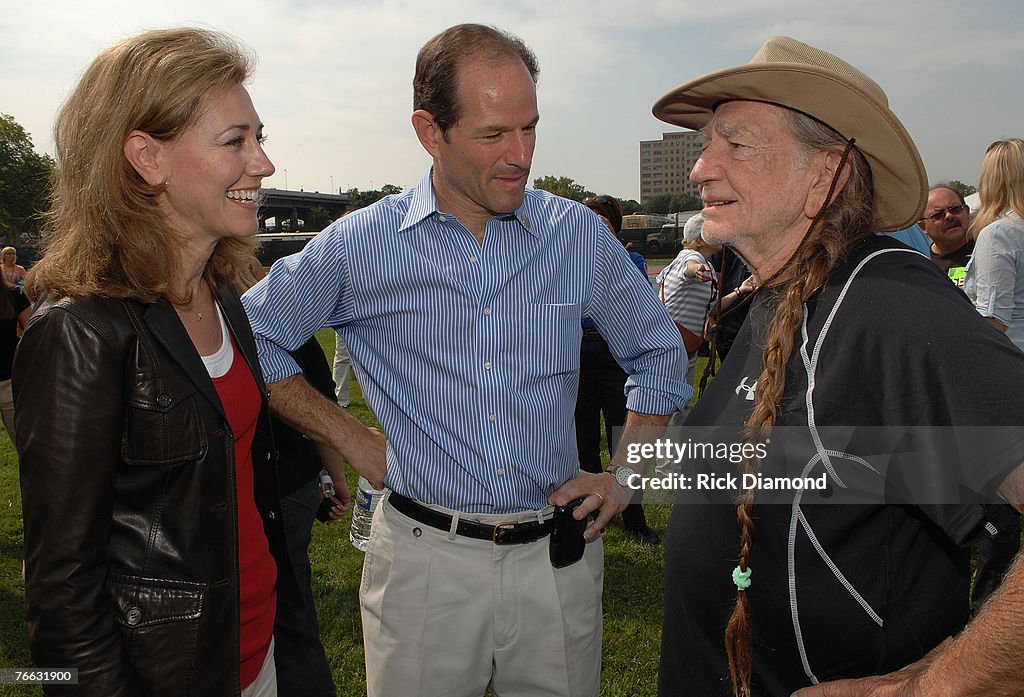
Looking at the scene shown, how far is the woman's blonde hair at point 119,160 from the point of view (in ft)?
5.95

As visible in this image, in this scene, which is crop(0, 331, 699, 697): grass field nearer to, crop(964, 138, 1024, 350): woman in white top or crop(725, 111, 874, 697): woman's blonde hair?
crop(725, 111, 874, 697): woman's blonde hair

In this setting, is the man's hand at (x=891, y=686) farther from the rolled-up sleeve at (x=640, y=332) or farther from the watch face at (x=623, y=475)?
the rolled-up sleeve at (x=640, y=332)

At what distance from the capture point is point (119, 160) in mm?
1848

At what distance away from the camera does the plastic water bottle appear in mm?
2962

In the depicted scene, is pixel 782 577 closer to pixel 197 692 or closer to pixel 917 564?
pixel 917 564

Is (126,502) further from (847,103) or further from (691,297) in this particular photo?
(691,297)

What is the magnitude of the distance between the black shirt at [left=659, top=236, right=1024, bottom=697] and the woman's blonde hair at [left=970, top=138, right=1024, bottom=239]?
4645 mm

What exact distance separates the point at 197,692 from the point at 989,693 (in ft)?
5.56

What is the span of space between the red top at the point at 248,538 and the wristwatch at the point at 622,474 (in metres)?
1.15

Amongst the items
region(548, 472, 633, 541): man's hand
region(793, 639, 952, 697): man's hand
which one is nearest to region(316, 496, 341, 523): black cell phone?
region(548, 472, 633, 541): man's hand

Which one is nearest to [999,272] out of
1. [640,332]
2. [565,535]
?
[640,332]

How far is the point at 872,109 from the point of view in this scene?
171 centimetres

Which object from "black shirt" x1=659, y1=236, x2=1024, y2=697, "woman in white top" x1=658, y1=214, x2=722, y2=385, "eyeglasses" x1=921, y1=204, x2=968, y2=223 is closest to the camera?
"black shirt" x1=659, y1=236, x2=1024, y2=697

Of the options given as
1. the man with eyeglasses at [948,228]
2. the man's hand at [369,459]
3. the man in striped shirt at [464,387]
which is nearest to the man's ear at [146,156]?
the man in striped shirt at [464,387]
